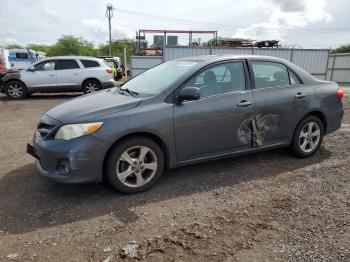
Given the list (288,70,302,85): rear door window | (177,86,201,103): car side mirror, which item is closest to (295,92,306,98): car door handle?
(288,70,302,85): rear door window

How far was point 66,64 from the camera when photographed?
13328 millimetres

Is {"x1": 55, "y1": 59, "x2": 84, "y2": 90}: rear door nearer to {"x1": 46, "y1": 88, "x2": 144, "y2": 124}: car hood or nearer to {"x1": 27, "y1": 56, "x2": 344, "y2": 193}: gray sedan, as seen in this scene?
{"x1": 27, "y1": 56, "x2": 344, "y2": 193}: gray sedan

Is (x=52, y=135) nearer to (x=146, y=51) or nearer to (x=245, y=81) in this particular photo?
(x=245, y=81)

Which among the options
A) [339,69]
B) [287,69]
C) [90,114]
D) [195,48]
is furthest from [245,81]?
[339,69]

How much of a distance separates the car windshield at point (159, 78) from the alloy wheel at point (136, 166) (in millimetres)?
774

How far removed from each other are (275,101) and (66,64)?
10589 millimetres

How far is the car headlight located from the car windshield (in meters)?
0.92

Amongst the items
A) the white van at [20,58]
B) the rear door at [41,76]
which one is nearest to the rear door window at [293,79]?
the rear door at [41,76]

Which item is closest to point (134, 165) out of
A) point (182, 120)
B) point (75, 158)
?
point (75, 158)

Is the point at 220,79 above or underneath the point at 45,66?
above

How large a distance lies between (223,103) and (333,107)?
2.20 m

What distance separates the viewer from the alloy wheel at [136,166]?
381cm

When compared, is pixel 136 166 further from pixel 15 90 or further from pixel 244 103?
pixel 15 90

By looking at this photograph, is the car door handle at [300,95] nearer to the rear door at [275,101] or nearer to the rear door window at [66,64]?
the rear door at [275,101]
